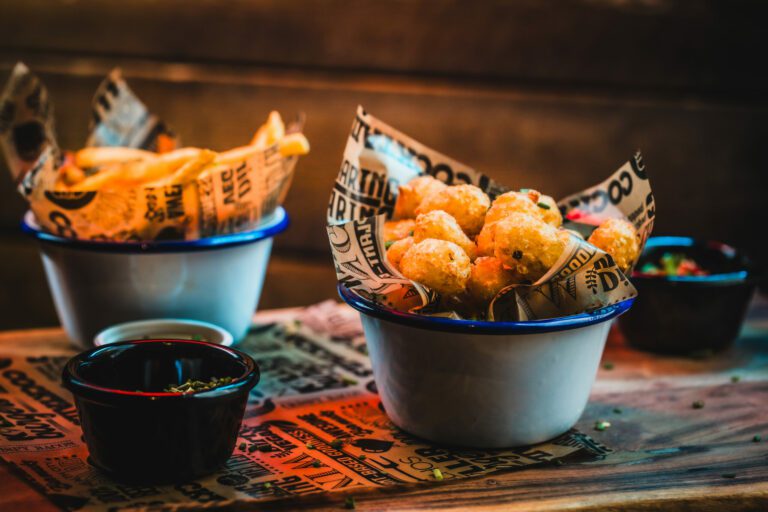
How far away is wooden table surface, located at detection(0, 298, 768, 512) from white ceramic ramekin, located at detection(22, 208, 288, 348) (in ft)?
0.45

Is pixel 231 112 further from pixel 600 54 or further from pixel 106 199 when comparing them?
pixel 106 199

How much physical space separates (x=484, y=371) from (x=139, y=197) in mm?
679

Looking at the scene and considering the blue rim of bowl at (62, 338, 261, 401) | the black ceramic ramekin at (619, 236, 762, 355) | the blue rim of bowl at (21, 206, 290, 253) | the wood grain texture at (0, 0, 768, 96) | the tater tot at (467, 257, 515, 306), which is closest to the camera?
the blue rim of bowl at (62, 338, 261, 401)

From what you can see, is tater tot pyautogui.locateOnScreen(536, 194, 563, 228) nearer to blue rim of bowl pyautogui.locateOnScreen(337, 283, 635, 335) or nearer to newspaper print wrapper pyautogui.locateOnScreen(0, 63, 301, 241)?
blue rim of bowl pyautogui.locateOnScreen(337, 283, 635, 335)

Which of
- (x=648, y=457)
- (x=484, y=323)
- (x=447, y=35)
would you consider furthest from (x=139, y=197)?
(x=447, y=35)

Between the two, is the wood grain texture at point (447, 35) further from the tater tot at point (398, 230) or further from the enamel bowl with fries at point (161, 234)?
the tater tot at point (398, 230)

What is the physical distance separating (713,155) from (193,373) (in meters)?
2.18

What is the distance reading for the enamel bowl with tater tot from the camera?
43.2 inches

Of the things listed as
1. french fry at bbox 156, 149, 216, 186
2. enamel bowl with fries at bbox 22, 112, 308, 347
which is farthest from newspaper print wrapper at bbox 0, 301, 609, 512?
french fry at bbox 156, 149, 216, 186

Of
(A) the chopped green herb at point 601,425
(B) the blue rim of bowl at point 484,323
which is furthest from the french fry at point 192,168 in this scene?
(A) the chopped green herb at point 601,425

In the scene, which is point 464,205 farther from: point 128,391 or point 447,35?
point 447,35

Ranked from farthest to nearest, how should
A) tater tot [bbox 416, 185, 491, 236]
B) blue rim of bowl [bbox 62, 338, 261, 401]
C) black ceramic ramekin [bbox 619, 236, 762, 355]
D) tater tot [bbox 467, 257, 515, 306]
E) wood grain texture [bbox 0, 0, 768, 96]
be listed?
wood grain texture [bbox 0, 0, 768, 96], black ceramic ramekin [bbox 619, 236, 762, 355], tater tot [bbox 416, 185, 491, 236], tater tot [bbox 467, 257, 515, 306], blue rim of bowl [bbox 62, 338, 261, 401]

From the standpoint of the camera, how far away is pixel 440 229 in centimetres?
116

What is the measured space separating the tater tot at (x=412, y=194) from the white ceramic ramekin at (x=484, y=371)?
209mm
